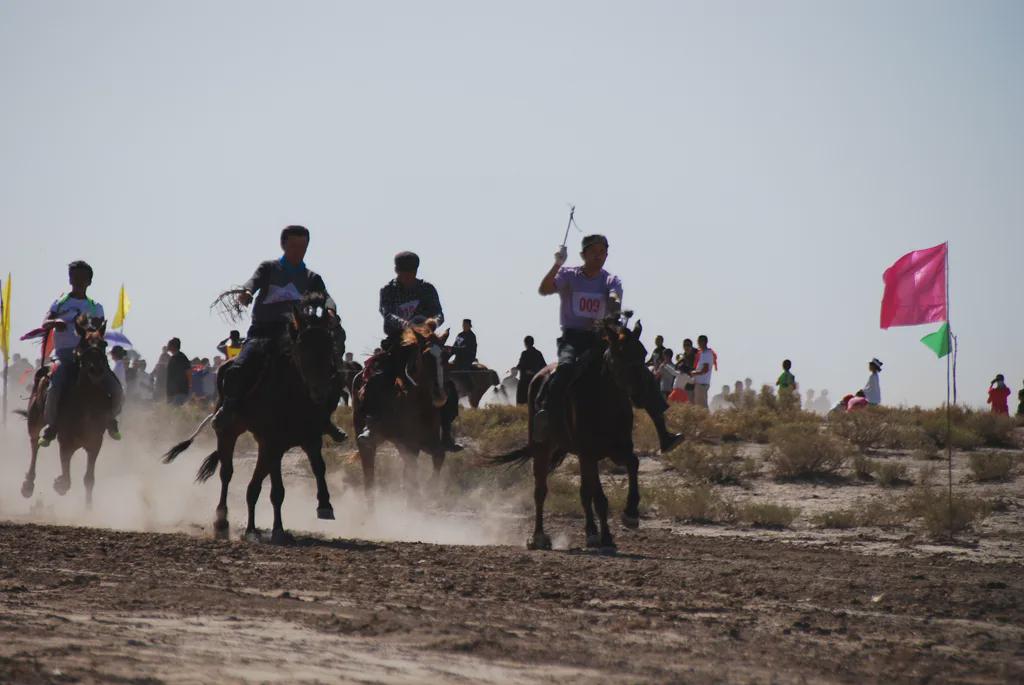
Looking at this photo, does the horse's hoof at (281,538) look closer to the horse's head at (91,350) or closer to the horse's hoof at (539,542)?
the horse's hoof at (539,542)

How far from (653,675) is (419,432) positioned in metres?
10.7

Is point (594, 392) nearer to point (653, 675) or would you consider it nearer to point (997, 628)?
point (997, 628)

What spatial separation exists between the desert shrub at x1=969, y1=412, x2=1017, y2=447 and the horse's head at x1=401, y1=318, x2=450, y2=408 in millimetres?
11746

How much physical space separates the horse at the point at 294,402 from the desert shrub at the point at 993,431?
14.3m

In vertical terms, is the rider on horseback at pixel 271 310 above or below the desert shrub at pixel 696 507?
above

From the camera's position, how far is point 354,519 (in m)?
17.4

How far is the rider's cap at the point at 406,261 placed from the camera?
17.2 metres

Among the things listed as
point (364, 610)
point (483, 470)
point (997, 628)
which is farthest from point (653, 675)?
point (483, 470)

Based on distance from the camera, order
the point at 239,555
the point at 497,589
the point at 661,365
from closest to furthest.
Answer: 1. the point at 497,589
2. the point at 239,555
3. the point at 661,365

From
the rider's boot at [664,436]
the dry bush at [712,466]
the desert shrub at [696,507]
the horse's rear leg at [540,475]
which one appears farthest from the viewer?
the dry bush at [712,466]

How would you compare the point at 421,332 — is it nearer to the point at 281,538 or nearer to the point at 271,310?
the point at 271,310

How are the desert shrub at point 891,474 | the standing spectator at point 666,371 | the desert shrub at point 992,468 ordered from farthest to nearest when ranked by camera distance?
the standing spectator at point 666,371 < the desert shrub at point 891,474 < the desert shrub at point 992,468

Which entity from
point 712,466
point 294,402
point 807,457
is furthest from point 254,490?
point 807,457

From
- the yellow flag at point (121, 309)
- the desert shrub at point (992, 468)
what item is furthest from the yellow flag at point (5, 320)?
the desert shrub at point (992, 468)
